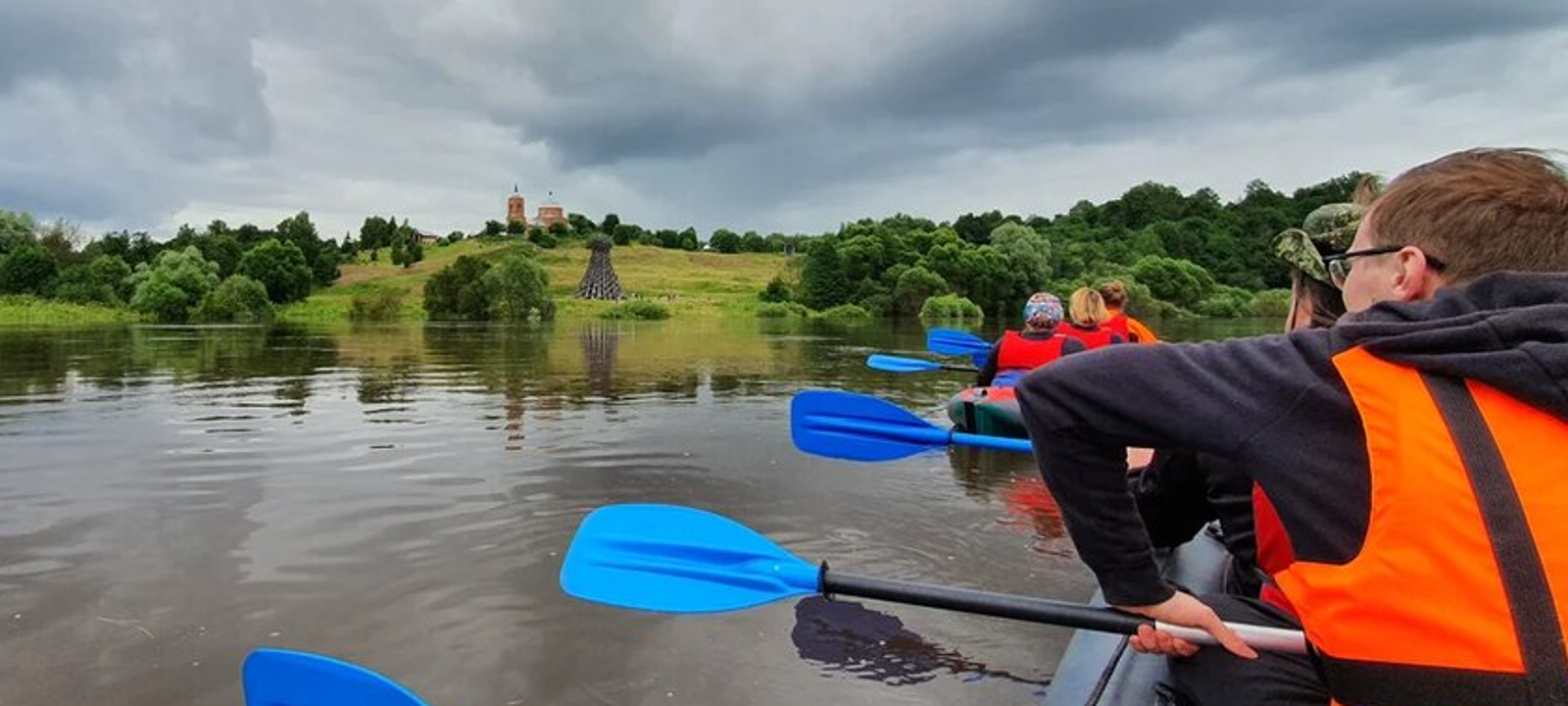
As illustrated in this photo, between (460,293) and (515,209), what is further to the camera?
(515,209)

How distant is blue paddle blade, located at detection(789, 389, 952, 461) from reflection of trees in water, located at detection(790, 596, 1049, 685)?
1035 millimetres

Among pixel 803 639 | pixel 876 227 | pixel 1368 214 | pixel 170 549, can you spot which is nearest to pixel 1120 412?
pixel 1368 214

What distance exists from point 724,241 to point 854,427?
12160cm

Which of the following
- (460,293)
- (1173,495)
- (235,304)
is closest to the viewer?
(1173,495)

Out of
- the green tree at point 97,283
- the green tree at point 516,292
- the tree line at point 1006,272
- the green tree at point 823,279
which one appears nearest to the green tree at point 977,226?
the tree line at point 1006,272

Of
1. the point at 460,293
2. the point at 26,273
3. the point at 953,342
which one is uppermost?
the point at 26,273

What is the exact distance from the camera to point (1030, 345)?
8586 millimetres

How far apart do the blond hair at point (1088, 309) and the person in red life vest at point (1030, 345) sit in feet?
0.61

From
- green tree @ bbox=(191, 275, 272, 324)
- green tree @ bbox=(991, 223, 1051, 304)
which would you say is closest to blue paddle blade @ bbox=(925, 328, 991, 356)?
green tree @ bbox=(191, 275, 272, 324)

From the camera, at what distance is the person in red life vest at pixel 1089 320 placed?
8.40 meters

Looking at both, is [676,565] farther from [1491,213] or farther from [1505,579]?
[1491,213]

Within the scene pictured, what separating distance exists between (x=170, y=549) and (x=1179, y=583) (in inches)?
229

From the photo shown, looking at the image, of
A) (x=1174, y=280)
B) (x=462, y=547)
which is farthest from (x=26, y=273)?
(x=1174, y=280)

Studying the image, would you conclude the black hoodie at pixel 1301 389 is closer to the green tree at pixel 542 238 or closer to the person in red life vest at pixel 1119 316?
the person in red life vest at pixel 1119 316
